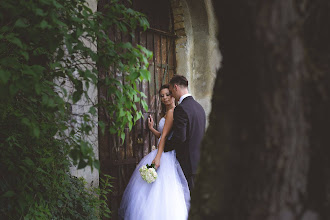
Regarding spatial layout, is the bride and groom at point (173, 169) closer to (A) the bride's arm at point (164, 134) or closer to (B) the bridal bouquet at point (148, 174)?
(A) the bride's arm at point (164, 134)

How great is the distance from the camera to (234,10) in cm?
123

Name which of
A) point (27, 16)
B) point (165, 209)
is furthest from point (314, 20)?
point (165, 209)

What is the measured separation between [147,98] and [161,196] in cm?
151

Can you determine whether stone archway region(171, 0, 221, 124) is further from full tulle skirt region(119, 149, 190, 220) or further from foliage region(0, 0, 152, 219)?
foliage region(0, 0, 152, 219)

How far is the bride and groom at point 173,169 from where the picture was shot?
3.89 meters

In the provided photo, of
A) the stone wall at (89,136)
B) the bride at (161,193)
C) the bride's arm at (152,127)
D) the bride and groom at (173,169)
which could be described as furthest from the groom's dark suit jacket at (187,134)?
the stone wall at (89,136)

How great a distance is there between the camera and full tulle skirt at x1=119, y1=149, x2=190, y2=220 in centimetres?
385

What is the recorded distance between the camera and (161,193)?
13.0 feet

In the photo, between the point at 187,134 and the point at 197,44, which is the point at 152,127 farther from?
the point at 197,44

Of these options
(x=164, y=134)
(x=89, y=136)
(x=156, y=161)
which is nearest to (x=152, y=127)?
(x=164, y=134)

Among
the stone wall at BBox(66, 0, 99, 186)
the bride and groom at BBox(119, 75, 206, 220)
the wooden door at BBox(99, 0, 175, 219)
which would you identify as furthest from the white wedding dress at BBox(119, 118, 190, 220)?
the stone wall at BBox(66, 0, 99, 186)

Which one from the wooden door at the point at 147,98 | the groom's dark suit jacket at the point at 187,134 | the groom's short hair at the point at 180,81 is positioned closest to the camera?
the groom's dark suit jacket at the point at 187,134

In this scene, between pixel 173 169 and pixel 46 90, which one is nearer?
pixel 46 90

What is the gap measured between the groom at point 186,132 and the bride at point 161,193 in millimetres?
86
